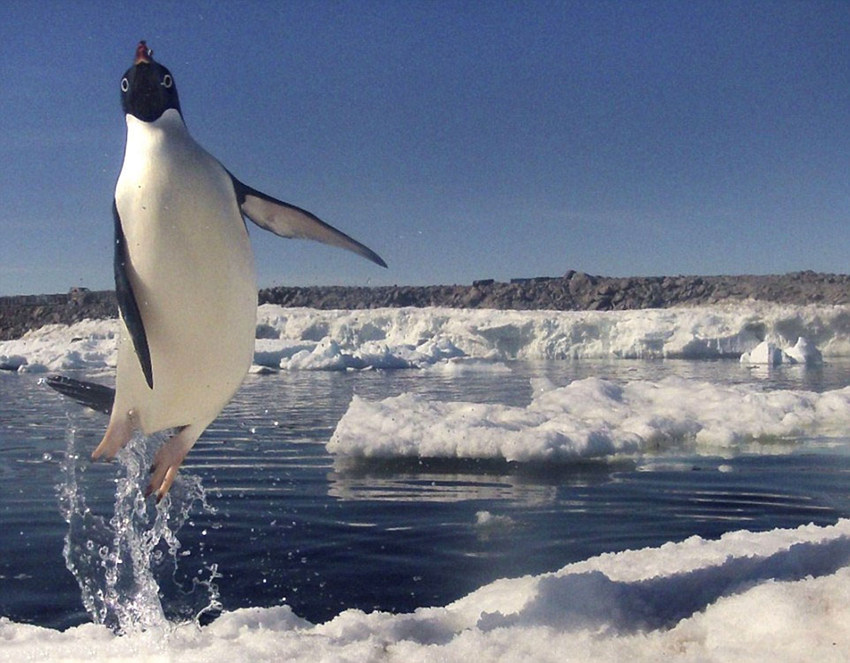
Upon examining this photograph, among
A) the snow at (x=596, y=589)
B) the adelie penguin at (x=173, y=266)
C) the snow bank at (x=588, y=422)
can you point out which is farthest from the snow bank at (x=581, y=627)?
the snow bank at (x=588, y=422)

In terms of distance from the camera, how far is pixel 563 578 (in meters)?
3.39

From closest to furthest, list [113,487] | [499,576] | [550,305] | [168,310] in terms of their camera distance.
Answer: [168,310] < [499,576] < [113,487] < [550,305]

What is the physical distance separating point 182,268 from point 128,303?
0.74 feet

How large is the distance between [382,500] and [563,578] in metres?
2.63

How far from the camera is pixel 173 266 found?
316 cm

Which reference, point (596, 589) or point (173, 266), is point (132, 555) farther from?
point (596, 589)

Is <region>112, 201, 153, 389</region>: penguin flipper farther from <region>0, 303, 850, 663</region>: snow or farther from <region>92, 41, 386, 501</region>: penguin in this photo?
<region>0, 303, 850, 663</region>: snow

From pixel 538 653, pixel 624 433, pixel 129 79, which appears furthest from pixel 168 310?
pixel 624 433

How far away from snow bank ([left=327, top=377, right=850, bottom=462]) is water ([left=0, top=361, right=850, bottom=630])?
0.20 metres

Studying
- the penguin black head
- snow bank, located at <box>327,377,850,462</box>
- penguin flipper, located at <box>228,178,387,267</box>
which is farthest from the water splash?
snow bank, located at <box>327,377,850,462</box>

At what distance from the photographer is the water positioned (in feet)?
13.1

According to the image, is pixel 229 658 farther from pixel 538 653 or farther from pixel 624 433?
pixel 624 433

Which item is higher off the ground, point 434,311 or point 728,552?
point 434,311

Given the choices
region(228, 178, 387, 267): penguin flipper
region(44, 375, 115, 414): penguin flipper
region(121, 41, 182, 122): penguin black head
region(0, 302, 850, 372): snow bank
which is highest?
region(0, 302, 850, 372): snow bank
